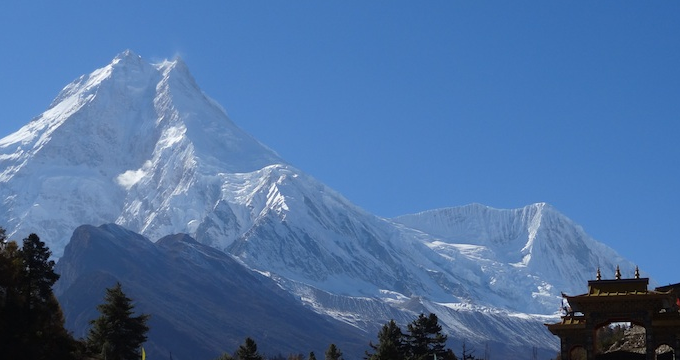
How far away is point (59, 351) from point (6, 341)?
443 cm

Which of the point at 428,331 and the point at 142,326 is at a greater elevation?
the point at 428,331

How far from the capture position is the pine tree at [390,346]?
113 m

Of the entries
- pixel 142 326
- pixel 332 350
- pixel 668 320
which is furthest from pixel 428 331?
pixel 668 320

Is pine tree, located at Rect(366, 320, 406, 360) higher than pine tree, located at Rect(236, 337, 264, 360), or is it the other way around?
pine tree, located at Rect(366, 320, 406, 360)

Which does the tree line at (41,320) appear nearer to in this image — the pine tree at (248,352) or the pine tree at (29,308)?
the pine tree at (29,308)

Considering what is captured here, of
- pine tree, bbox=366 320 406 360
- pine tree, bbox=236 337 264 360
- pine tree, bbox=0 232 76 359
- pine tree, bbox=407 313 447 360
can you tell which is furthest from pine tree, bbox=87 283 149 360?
pine tree, bbox=407 313 447 360

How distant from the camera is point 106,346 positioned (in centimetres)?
10488

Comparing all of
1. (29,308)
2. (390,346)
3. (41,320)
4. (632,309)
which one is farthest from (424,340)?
(29,308)

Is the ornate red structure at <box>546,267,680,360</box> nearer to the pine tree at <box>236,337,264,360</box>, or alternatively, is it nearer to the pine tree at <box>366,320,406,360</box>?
the pine tree at <box>366,320,406,360</box>

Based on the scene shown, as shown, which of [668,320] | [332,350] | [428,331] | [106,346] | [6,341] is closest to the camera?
[668,320]

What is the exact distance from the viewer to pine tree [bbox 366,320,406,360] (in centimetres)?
11262

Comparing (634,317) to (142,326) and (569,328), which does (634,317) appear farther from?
(142,326)

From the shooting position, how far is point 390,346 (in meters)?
113

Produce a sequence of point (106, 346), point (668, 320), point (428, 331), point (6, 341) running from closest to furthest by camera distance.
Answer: point (668, 320) → point (6, 341) → point (106, 346) → point (428, 331)
